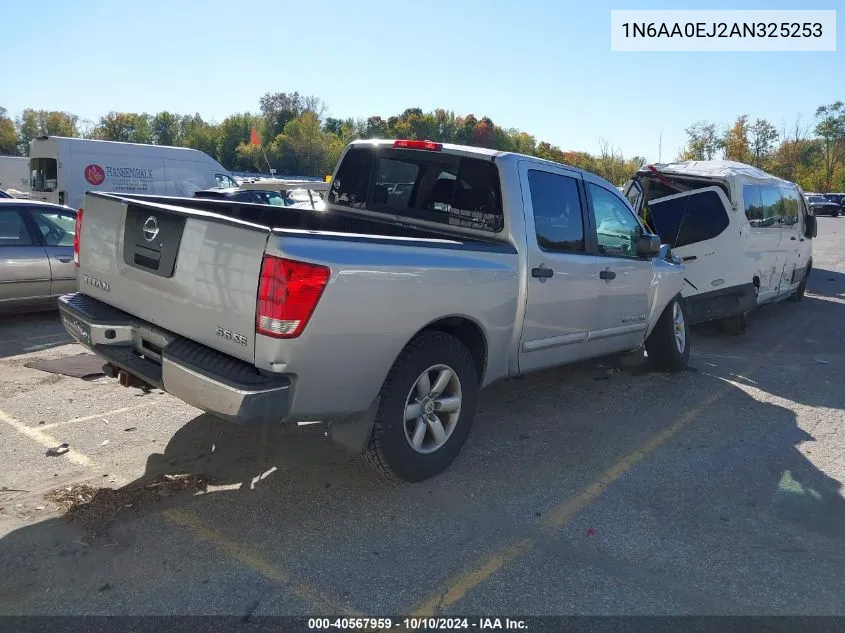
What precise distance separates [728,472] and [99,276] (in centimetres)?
413

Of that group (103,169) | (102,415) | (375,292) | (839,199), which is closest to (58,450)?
(102,415)

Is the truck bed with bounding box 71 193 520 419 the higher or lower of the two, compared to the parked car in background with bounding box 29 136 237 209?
lower

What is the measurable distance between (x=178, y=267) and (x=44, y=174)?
17452 millimetres

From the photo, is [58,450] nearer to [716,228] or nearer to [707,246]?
[707,246]

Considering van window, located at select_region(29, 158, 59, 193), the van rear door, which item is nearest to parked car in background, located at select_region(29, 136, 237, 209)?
van window, located at select_region(29, 158, 59, 193)

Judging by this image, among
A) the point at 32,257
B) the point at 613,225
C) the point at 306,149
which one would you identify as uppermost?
the point at 306,149

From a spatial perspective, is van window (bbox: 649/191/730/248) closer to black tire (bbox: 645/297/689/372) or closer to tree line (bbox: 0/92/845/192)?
black tire (bbox: 645/297/689/372)

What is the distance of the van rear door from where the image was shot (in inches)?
333

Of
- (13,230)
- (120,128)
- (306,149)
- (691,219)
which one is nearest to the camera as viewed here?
(13,230)

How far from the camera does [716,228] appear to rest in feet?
27.9

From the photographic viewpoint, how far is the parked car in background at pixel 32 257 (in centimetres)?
774

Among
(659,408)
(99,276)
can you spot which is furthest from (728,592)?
(99,276)

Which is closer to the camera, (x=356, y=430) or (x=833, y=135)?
(x=356, y=430)

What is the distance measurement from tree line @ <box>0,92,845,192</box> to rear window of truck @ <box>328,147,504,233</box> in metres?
41.2
